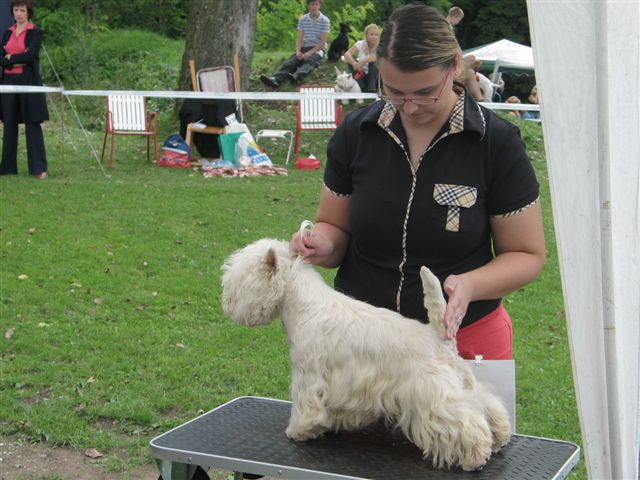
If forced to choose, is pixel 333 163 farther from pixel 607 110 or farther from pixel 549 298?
pixel 549 298

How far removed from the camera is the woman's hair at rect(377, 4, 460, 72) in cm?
249

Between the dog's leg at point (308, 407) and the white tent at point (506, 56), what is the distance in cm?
2647

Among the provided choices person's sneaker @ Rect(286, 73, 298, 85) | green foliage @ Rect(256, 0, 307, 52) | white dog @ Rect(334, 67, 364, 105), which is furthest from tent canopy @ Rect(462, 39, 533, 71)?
white dog @ Rect(334, 67, 364, 105)

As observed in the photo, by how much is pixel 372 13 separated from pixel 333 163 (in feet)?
126

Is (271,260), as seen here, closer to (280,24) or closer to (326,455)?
(326,455)

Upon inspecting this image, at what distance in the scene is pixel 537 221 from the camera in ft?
8.95

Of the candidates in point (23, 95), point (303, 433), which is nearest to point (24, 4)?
point (23, 95)

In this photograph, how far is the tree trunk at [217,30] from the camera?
49.2 feet

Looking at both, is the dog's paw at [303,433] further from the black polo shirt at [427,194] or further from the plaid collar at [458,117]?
the plaid collar at [458,117]

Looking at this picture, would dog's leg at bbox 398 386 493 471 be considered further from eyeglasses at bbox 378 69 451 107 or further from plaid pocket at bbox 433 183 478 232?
eyeglasses at bbox 378 69 451 107

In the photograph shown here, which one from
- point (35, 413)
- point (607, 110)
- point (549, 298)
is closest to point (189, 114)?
point (549, 298)

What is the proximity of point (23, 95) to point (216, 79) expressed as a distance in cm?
382

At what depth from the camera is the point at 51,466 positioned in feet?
14.9

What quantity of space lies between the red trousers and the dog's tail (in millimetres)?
377
